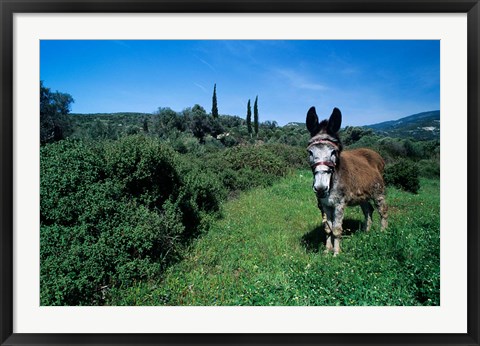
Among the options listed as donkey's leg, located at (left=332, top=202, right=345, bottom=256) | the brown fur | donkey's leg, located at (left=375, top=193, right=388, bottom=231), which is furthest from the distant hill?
donkey's leg, located at (left=332, top=202, right=345, bottom=256)

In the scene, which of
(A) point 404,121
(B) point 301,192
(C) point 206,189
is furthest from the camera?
(B) point 301,192

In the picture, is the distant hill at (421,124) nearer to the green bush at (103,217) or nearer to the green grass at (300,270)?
the green grass at (300,270)

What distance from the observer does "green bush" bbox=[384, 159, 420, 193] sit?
796 cm

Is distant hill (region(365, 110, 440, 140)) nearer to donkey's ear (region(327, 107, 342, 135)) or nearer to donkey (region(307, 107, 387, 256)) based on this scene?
donkey (region(307, 107, 387, 256))

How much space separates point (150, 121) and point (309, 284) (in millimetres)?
17288

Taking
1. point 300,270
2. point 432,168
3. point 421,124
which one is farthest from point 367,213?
point 300,270

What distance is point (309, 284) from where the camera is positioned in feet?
10.1

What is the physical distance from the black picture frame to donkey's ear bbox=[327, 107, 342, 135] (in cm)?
113

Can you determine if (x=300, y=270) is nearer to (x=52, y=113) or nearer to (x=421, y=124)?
(x=421, y=124)

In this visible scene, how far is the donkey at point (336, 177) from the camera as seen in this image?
322cm

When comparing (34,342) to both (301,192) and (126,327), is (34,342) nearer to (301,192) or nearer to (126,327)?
(126,327)
